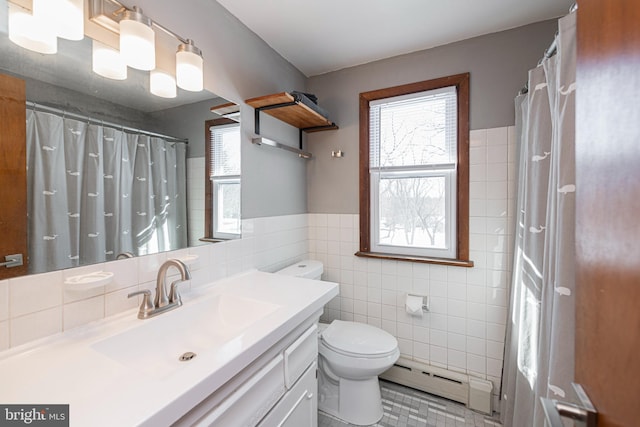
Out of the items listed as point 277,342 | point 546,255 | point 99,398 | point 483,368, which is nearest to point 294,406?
point 277,342

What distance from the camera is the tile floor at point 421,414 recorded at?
5.29 ft

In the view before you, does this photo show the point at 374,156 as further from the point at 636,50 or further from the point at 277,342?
the point at 636,50

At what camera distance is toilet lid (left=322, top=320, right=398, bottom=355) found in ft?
5.14

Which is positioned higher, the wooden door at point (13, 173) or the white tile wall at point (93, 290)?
the wooden door at point (13, 173)

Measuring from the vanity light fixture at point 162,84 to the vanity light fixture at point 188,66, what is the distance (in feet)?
0.11

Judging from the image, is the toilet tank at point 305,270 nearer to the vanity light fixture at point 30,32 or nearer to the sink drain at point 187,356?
the sink drain at point 187,356

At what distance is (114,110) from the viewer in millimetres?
1006

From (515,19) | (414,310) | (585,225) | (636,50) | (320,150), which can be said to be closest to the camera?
(636,50)

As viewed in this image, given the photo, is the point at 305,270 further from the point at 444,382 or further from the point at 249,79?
the point at 249,79

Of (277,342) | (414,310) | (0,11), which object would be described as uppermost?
(0,11)

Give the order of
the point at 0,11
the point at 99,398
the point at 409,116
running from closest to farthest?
1. the point at 99,398
2. the point at 0,11
3. the point at 409,116

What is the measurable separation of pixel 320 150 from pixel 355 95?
501 millimetres

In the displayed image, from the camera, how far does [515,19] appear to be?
5.19 feet

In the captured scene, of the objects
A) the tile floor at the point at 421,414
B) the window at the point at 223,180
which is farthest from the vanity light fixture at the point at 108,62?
the tile floor at the point at 421,414
